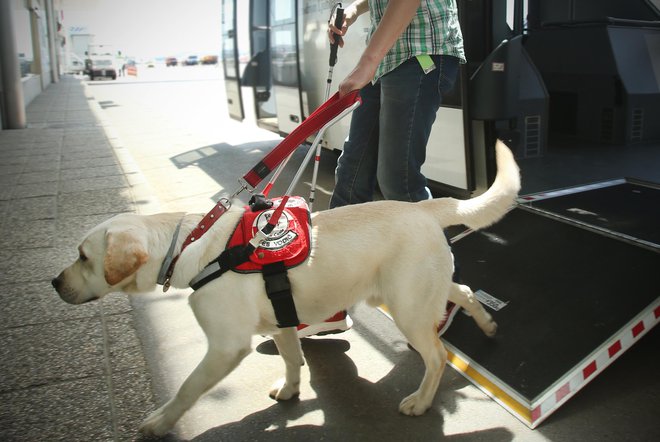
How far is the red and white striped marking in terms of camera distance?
7.88ft

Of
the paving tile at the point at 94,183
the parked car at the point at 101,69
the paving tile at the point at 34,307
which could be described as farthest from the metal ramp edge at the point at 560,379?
the parked car at the point at 101,69

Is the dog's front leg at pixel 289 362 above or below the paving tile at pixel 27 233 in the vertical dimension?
below

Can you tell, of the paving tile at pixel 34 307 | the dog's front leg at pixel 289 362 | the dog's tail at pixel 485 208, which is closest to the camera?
the dog's tail at pixel 485 208

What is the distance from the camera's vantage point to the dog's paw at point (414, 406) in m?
2.49

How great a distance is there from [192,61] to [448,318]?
7228 centimetres

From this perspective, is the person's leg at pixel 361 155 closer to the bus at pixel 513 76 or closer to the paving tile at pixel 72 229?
the bus at pixel 513 76

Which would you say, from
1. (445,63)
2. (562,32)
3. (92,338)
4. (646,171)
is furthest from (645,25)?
(92,338)

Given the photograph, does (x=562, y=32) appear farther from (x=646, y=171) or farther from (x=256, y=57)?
(x=256, y=57)

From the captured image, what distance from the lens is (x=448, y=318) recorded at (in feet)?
10.3

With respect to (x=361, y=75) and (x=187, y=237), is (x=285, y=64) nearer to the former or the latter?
(x=361, y=75)

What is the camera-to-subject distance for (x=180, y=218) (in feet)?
7.95

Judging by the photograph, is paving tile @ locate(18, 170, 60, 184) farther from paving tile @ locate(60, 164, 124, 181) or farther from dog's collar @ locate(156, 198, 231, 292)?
dog's collar @ locate(156, 198, 231, 292)

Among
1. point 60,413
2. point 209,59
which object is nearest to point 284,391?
point 60,413

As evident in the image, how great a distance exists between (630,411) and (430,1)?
7.08 feet
